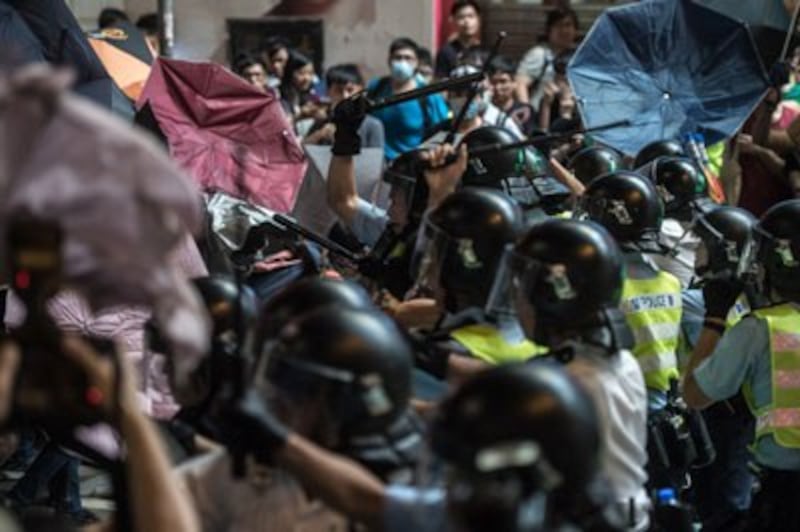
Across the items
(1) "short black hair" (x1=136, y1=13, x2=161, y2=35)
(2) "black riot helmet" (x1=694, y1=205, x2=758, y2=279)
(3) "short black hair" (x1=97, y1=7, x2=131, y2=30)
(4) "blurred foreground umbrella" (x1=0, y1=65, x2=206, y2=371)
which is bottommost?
(1) "short black hair" (x1=136, y1=13, x2=161, y2=35)

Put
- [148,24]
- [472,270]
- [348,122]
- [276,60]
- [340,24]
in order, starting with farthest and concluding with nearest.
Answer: [340,24]
[148,24]
[276,60]
[348,122]
[472,270]

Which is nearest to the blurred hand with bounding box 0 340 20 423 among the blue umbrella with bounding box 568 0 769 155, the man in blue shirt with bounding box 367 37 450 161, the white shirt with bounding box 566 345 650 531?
the white shirt with bounding box 566 345 650 531

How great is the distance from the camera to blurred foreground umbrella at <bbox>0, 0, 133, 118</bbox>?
7.29 metres

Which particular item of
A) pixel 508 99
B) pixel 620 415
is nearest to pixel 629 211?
pixel 620 415

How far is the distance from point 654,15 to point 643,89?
38 centimetres

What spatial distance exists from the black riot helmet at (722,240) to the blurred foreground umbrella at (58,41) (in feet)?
8.58

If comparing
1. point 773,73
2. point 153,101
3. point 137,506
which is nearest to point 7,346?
point 137,506

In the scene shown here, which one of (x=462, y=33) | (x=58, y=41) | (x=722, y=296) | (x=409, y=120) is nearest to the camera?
(x=722, y=296)

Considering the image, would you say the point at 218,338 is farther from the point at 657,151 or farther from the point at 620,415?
the point at 657,151

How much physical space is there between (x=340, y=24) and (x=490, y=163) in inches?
323

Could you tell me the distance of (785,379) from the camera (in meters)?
5.41

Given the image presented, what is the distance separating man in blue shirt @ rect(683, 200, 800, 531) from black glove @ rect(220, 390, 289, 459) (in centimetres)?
233

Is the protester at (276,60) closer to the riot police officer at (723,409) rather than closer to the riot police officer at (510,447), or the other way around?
the riot police officer at (723,409)

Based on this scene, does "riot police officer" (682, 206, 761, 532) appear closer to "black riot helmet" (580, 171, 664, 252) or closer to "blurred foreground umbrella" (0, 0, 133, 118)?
"black riot helmet" (580, 171, 664, 252)
